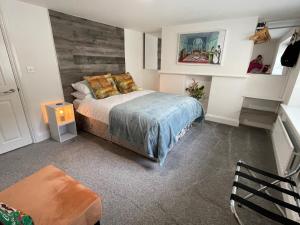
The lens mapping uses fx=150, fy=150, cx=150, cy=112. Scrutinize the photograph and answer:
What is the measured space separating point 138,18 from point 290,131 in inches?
128

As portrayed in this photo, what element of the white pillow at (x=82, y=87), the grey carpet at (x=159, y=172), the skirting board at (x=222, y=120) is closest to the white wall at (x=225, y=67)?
the skirting board at (x=222, y=120)

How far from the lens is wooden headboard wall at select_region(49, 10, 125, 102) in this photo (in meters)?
2.72

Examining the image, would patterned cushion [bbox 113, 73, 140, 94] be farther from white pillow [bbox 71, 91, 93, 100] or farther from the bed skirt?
the bed skirt

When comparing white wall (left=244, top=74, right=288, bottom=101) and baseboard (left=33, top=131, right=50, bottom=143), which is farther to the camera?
white wall (left=244, top=74, right=288, bottom=101)

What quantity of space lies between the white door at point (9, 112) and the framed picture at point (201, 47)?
330 cm

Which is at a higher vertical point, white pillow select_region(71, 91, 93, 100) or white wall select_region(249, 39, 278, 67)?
white wall select_region(249, 39, 278, 67)

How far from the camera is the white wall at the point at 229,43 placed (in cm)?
295

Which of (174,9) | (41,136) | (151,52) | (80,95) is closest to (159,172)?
(80,95)

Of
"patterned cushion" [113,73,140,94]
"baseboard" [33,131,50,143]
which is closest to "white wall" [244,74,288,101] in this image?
"patterned cushion" [113,73,140,94]

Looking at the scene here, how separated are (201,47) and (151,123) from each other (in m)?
2.49

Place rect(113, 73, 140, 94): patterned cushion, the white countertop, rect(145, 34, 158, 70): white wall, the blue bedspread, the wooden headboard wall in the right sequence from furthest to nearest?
rect(145, 34, 158, 70): white wall, rect(113, 73, 140, 94): patterned cushion, the wooden headboard wall, the blue bedspread, the white countertop

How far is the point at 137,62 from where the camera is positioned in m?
4.53

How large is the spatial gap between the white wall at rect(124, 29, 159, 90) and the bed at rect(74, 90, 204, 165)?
1.89m

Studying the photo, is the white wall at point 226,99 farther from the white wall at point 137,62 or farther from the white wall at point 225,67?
the white wall at point 137,62
